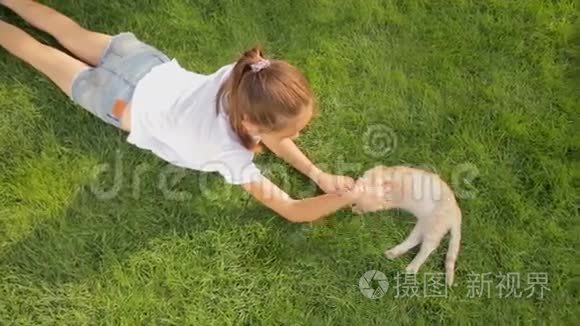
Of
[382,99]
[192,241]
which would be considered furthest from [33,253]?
[382,99]

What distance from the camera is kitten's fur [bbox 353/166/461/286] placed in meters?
1.75

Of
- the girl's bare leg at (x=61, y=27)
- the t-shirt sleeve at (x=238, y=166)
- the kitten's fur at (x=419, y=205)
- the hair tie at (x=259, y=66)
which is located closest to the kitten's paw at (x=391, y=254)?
the kitten's fur at (x=419, y=205)

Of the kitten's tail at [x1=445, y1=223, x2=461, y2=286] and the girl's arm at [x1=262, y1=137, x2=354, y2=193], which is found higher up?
the girl's arm at [x1=262, y1=137, x2=354, y2=193]

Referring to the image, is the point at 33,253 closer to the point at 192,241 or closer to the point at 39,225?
the point at 39,225

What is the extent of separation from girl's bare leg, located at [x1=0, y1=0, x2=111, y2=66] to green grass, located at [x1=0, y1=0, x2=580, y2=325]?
62mm

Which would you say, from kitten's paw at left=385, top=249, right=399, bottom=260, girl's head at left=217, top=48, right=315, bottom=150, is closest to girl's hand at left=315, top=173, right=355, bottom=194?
kitten's paw at left=385, top=249, right=399, bottom=260

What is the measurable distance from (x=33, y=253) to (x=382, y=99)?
0.90 metres

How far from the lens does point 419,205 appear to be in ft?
5.78

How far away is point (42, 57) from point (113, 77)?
228mm

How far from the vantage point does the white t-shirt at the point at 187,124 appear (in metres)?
1.48

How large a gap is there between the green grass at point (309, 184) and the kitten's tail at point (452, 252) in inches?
1.0

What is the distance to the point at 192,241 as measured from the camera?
172 centimetres

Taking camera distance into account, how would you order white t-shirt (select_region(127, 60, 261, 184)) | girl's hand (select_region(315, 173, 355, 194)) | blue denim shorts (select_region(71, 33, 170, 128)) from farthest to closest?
1. girl's hand (select_region(315, 173, 355, 194))
2. blue denim shorts (select_region(71, 33, 170, 128))
3. white t-shirt (select_region(127, 60, 261, 184))

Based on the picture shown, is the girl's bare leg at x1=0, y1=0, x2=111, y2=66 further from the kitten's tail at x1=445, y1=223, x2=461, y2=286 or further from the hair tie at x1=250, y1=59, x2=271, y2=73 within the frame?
the kitten's tail at x1=445, y1=223, x2=461, y2=286
